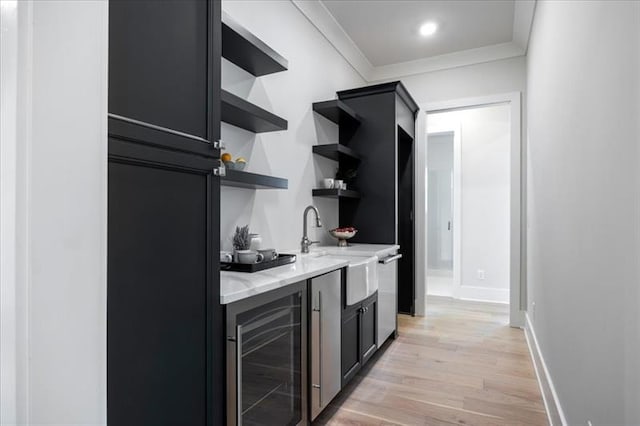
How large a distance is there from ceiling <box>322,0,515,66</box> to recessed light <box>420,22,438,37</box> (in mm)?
40

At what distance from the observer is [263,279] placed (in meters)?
1.53

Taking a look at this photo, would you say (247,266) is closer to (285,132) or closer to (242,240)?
(242,240)

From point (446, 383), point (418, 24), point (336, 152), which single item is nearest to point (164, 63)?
point (336, 152)

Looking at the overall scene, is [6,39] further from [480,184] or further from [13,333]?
[480,184]

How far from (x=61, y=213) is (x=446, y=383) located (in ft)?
8.26

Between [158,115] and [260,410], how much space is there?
119cm

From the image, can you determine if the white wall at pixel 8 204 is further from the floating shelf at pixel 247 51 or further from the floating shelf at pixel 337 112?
the floating shelf at pixel 337 112

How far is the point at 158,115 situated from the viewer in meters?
1.04

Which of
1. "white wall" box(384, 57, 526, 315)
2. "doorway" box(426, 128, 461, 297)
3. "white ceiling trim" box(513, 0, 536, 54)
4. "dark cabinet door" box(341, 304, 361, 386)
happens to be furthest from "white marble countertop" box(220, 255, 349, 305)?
"doorway" box(426, 128, 461, 297)

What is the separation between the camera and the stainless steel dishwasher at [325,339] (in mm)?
1817

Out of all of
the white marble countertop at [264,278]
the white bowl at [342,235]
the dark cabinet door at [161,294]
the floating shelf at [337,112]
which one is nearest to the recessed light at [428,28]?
the floating shelf at [337,112]

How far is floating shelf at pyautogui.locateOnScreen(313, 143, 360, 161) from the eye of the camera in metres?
3.02

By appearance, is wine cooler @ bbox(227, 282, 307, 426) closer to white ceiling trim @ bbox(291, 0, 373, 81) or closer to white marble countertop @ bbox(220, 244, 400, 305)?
white marble countertop @ bbox(220, 244, 400, 305)

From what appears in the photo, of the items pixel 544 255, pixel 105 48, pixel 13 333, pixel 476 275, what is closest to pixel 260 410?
pixel 13 333
